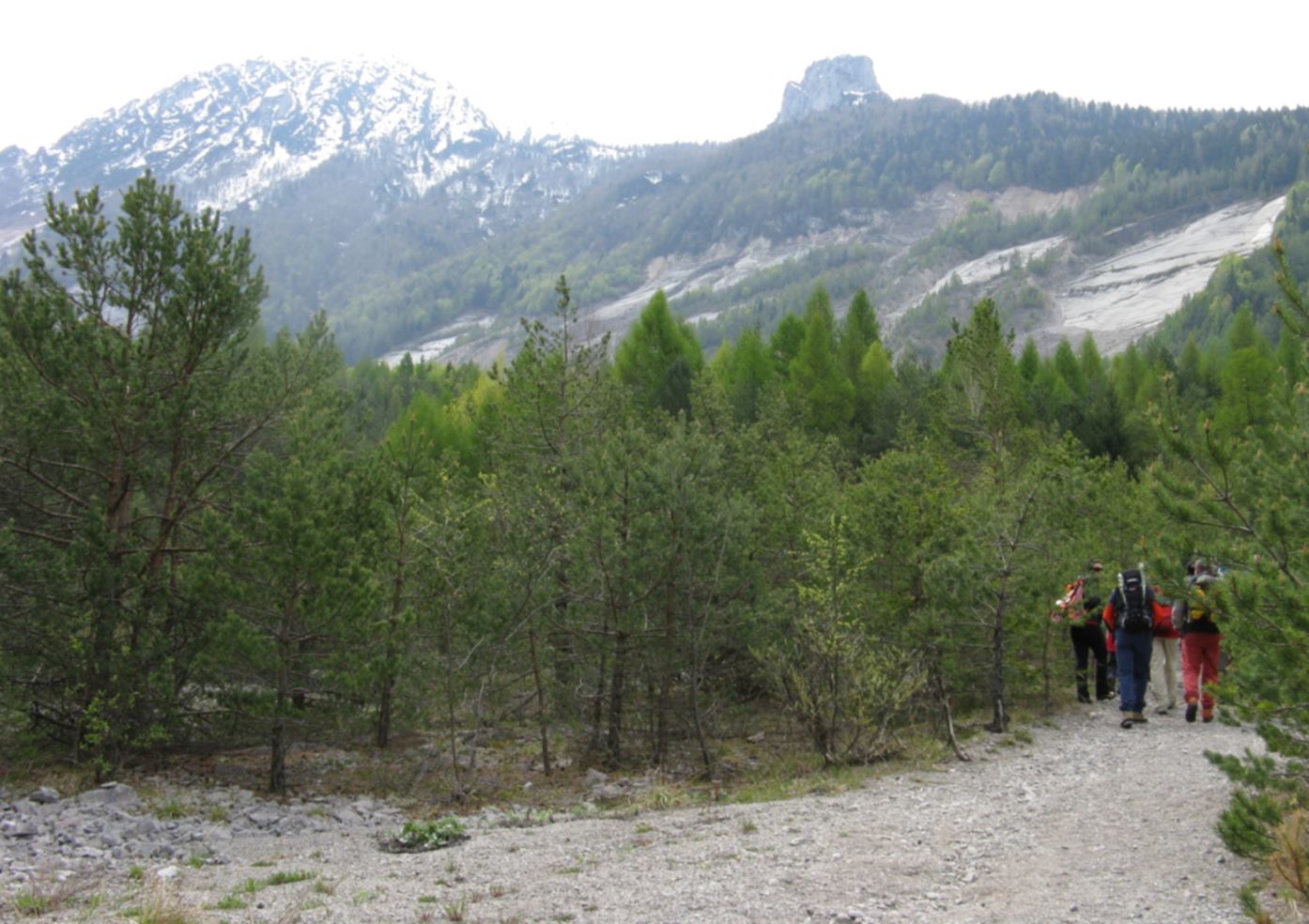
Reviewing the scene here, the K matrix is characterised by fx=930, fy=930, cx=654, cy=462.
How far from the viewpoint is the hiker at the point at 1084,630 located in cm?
1291

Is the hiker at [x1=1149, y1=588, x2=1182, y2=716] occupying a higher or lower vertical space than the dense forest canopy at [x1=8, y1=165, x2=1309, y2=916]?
lower

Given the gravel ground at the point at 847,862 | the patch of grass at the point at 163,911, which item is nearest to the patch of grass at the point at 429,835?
the gravel ground at the point at 847,862

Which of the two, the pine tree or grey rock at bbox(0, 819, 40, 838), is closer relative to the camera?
grey rock at bbox(0, 819, 40, 838)

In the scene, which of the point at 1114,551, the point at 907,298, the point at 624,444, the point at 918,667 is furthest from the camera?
the point at 907,298

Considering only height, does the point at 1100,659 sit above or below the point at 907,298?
below

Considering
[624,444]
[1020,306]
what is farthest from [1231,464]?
[1020,306]

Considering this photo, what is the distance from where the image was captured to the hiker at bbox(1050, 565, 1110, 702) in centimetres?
1291

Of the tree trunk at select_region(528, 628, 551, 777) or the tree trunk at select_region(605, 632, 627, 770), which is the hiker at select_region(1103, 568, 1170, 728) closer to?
the tree trunk at select_region(605, 632, 627, 770)

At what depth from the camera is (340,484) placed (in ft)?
42.5

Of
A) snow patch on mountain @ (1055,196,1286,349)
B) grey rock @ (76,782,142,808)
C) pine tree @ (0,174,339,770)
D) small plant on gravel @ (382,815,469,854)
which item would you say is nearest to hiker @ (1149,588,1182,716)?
small plant on gravel @ (382,815,469,854)

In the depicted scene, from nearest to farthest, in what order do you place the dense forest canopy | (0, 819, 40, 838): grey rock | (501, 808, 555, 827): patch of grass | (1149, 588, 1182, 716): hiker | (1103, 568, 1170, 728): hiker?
(0, 819, 40, 838): grey rock
(501, 808, 555, 827): patch of grass
(1103, 568, 1170, 728): hiker
the dense forest canopy
(1149, 588, 1182, 716): hiker

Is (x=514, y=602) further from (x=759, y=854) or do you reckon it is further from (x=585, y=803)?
(x=759, y=854)

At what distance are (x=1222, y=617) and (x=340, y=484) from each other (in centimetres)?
1053

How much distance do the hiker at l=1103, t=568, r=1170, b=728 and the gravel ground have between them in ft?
4.32
